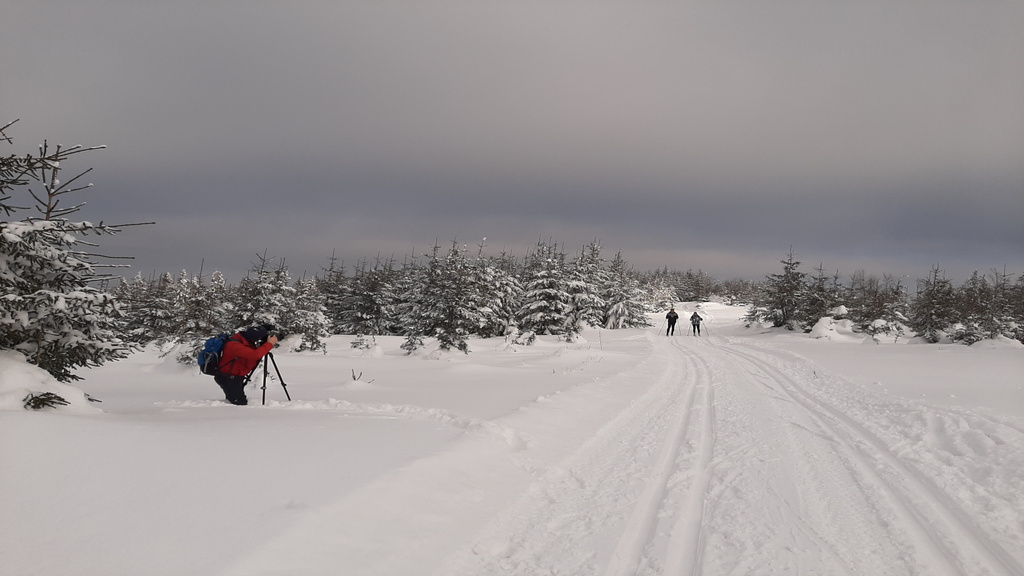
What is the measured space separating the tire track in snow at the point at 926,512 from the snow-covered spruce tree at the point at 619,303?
3614 centimetres

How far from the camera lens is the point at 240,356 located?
8023 millimetres

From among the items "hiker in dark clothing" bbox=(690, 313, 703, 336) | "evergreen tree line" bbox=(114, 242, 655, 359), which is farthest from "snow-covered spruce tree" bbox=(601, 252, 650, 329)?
"hiker in dark clothing" bbox=(690, 313, 703, 336)

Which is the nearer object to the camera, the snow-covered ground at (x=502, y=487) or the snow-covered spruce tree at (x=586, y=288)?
the snow-covered ground at (x=502, y=487)

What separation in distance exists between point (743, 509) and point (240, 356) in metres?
7.75

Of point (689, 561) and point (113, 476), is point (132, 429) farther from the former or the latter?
point (689, 561)

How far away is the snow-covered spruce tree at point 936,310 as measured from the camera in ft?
78.8

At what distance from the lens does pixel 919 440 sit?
7.04 meters

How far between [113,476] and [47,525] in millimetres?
637

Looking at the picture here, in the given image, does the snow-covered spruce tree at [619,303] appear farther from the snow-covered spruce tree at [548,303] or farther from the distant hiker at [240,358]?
the distant hiker at [240,358]

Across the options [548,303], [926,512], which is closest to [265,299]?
[548,303]

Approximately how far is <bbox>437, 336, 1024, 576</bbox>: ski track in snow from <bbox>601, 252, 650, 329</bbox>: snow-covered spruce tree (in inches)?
1417

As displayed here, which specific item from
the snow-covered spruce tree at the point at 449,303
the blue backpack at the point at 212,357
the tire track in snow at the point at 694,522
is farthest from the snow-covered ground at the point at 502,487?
the snow-covered spruce tree at the point at 449,303

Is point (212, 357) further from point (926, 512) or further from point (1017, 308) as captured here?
point (1017, 308)

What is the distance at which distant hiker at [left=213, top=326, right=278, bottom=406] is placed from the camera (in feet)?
26.3
